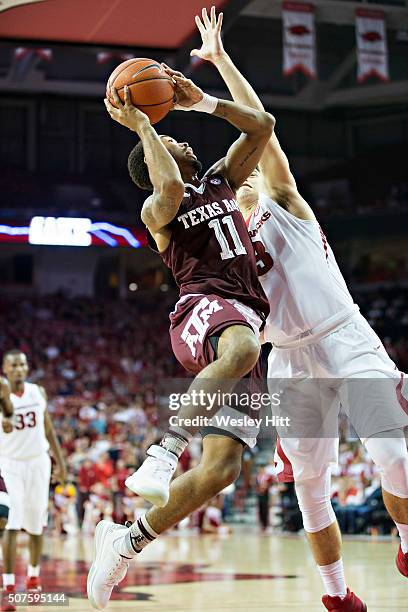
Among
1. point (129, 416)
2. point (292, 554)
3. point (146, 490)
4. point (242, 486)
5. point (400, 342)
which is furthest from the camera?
point (400, 342)

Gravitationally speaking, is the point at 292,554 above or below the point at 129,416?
below

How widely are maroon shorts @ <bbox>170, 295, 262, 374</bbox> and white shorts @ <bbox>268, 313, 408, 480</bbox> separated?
561 millimetres

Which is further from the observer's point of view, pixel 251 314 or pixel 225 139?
pixel 225 139

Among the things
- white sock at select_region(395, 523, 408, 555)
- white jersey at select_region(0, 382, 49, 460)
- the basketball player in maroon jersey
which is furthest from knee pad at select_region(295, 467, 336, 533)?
white jersey at select_region(0, 382, 49, 460)

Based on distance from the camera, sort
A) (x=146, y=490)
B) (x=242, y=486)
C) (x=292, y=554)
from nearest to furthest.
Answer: (x=146, y=490) < (x=292, y=554) < (x=242, y=486)

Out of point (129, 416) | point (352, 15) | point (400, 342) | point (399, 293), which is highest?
point (352, 15)

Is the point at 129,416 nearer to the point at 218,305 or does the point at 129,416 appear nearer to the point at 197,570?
the point at 197,570

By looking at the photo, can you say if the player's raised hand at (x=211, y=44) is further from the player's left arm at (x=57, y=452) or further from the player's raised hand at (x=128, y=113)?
the player's left arm at (x=57, y=452)

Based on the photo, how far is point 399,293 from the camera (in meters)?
26.2

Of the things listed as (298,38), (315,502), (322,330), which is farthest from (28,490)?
(298,38)

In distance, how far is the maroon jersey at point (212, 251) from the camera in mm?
4570

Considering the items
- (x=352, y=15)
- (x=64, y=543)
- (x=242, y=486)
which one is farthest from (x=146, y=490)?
(x=352, y=15)

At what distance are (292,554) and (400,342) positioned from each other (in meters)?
13.8

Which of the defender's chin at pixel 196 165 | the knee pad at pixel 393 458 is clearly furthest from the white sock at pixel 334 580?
the defender's chin at pixel 196 165
